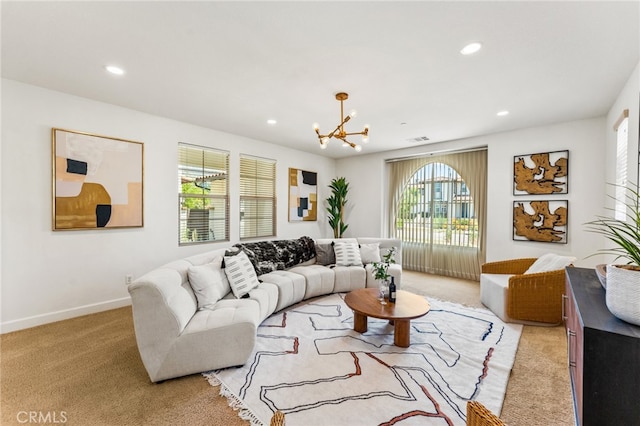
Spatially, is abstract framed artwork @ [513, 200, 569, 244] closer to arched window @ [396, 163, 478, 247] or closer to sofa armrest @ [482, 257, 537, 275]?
sofa armrest @ [482, 257, 537, 275]

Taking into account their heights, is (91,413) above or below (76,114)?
below

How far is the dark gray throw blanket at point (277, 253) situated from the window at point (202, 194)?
1.01m

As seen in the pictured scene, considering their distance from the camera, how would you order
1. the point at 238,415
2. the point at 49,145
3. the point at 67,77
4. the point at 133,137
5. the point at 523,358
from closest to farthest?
the point at 238,415
the point at 523,358
the point at 67,77
the point at 49,145
the point at 133,137

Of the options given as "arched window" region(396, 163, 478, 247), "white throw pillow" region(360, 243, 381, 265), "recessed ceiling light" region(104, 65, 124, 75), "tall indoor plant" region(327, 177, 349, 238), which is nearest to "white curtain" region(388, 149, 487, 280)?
"arched window" region(396, 163, 478, 247)

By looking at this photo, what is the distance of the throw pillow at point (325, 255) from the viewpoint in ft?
14.8

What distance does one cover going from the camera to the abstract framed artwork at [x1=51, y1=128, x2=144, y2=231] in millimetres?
3158

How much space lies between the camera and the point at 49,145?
3.10 m

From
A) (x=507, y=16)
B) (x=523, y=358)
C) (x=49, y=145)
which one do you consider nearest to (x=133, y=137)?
(x=49, y=145)

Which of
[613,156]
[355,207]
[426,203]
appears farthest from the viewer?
[355,207]

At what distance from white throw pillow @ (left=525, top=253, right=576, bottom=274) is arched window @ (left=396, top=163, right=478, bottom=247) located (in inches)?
67.0

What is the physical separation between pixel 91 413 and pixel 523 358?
335 cm

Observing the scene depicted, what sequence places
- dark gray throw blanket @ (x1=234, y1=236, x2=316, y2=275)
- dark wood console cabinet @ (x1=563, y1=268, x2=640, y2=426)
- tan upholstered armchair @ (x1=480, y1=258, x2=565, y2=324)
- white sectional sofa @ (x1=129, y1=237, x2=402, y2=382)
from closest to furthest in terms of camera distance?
1. dark wood console cabinet @ (x1=563, y1=268, x2=640, y2=426)
2. white sectional sofa @ (x1=129, y1=237, x2=402, y2=382)
3. tan upholstered armchair @ (x1=480, y1=258, x2=565, y2=324)
4. dark gray throw blanket @ (x1=234, y1=236, x2=316, y2=275)

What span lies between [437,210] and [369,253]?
2.08 meters

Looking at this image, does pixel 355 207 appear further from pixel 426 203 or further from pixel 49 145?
pixel 49 145
